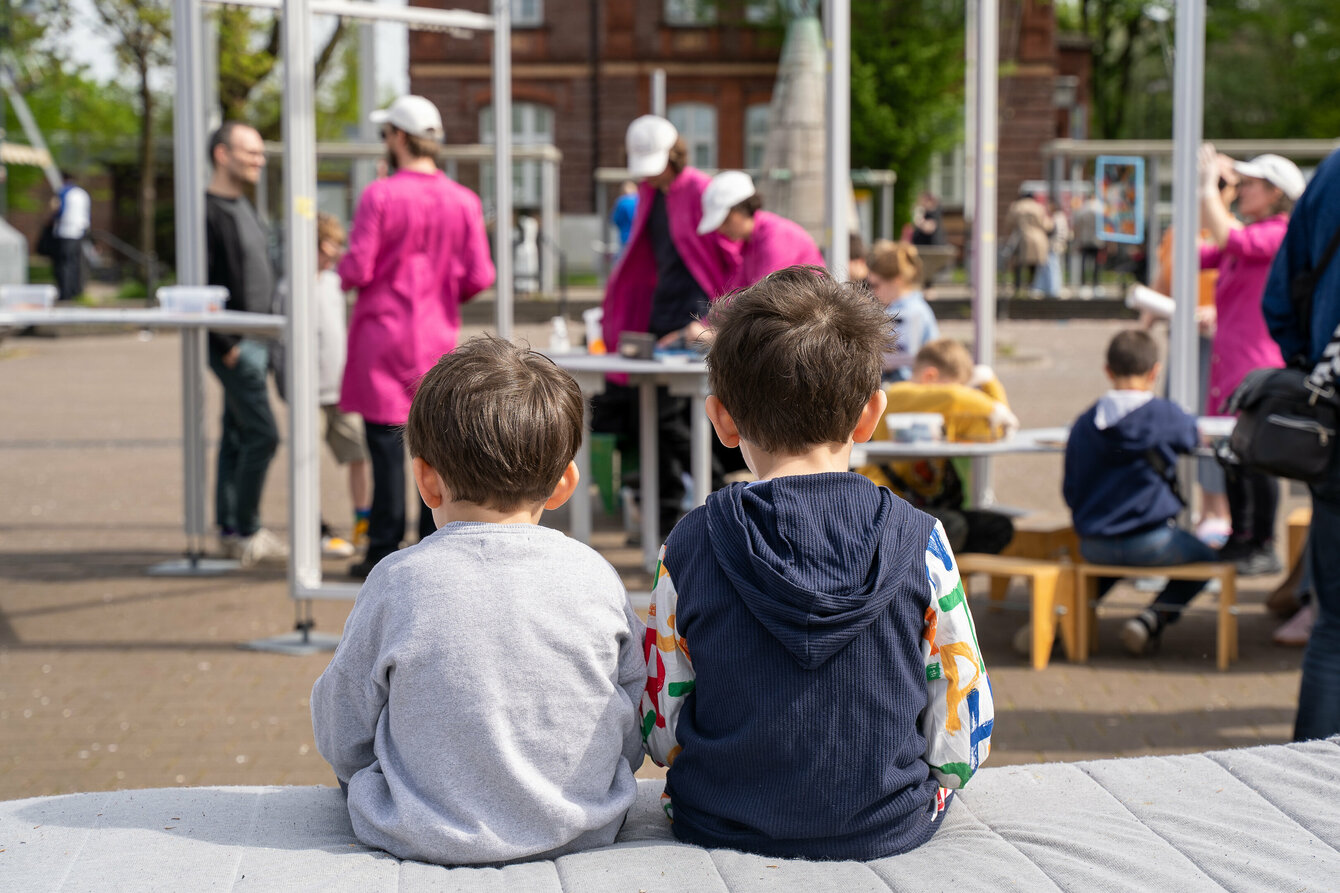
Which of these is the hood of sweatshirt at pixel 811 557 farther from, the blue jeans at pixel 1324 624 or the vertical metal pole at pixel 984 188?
the vertical metal pole at pixel 984 188

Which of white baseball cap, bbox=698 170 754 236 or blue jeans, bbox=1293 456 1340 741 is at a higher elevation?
white baseball cap, bbox=698 170 754 236

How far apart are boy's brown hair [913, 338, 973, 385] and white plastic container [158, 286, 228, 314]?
2.98 m

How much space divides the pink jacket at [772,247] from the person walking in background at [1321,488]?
268 centimetres

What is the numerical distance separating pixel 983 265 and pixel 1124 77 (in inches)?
1797

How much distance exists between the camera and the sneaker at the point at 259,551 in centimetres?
754

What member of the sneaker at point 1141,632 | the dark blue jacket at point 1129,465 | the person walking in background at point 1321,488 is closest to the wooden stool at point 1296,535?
the sneaker at point 1141,632

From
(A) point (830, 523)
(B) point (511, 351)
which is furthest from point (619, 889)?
(B) point (511, 351)

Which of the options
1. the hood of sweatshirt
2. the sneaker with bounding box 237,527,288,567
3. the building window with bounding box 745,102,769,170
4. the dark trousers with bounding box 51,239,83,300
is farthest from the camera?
the building window with bounding box 745,102,769,170

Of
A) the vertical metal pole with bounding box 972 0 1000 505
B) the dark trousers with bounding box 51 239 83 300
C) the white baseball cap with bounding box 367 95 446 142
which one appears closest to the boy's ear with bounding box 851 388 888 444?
the white baseball cap with bounding box 367 95 446 142

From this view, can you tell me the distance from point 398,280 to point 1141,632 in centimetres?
329

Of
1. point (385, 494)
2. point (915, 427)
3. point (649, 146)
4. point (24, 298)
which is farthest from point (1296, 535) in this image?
point (24, 298)

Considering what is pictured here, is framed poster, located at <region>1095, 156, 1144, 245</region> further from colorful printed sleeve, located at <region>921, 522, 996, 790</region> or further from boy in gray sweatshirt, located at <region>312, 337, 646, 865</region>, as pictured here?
boy in gray sweatshirt, located at <region>312, 337, 646, 865</region>

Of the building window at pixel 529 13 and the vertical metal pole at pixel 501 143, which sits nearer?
the vertical metal pole at pixel 501 143

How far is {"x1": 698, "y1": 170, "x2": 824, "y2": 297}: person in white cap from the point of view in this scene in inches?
258
